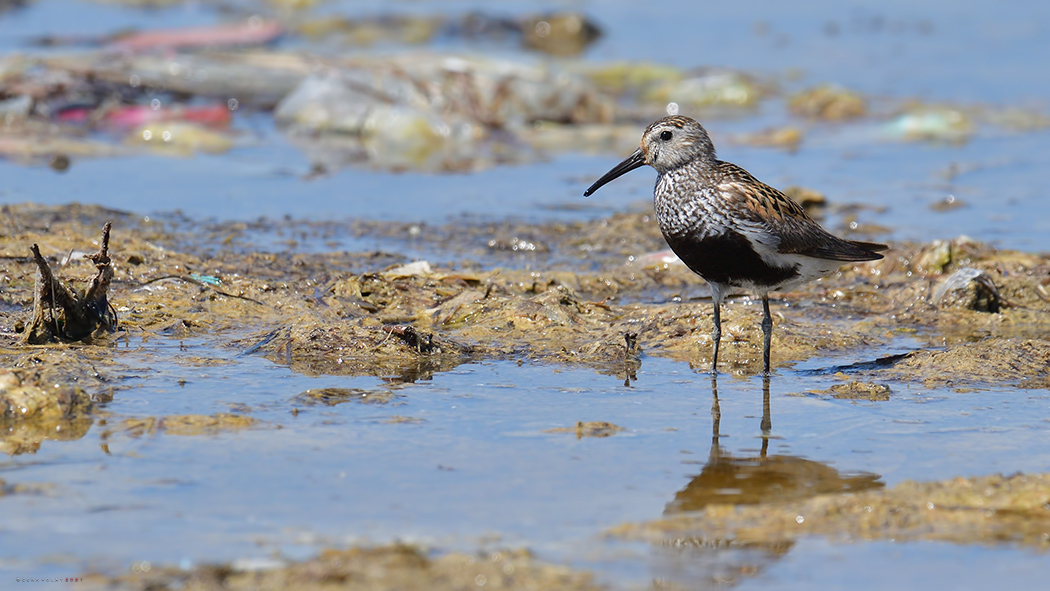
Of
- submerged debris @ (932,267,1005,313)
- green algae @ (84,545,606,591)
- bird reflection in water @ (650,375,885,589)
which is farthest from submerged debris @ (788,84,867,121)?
green algae @ (84,545,606,591)

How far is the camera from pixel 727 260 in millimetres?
6031

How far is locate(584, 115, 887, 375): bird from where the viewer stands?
6.03 m

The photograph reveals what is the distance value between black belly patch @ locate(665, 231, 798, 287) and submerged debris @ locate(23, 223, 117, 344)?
9.17 ft

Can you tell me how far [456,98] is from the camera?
1370 centimetres

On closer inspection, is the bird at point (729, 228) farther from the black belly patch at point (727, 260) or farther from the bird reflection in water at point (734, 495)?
the bird reflection in water at point (734, 495)

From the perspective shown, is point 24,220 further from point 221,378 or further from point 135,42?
point 135,42

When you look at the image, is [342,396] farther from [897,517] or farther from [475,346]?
[897,517]

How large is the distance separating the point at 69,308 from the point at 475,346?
200 centimetres

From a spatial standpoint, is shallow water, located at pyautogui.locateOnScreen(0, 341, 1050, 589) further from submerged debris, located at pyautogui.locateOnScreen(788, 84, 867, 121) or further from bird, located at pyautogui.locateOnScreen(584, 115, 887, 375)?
submerged debris, located at pyautogui.locateOnScreen(788, 84, 867, 121)

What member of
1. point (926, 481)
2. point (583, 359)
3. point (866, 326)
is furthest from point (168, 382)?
point (866, 326)

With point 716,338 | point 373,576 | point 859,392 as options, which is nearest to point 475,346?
point 716,338

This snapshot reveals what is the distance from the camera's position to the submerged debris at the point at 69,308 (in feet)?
19.0

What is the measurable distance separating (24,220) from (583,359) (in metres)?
4.25

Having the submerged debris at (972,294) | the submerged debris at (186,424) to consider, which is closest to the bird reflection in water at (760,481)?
the submerged debris at (186,424)
